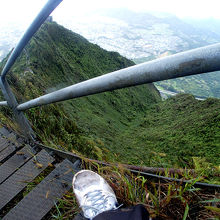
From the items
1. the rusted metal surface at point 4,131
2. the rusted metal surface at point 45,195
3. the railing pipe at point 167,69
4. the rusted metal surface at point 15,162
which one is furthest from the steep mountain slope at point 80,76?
the railing pipe at point 167,69

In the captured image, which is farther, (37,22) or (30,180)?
(30,180)

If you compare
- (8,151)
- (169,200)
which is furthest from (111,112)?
(169,200)

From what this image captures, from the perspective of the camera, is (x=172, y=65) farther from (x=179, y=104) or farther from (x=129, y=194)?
(x=179, y=104)

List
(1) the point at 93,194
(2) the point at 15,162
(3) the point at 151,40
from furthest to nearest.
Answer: (3) the point at 151,40, (2) the point at 15,162, (1) the point at 93,194

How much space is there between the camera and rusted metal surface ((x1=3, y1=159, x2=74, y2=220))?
4.53ft

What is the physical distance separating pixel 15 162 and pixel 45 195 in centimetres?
68

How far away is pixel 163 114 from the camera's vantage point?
2284 cm

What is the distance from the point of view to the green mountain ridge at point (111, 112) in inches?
284

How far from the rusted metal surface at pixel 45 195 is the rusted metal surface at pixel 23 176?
164 mm

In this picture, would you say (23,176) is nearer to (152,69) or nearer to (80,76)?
(152,69)

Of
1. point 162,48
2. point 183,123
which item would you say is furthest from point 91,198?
point 162,48

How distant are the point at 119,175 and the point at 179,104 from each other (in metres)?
24.9

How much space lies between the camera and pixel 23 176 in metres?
1.72

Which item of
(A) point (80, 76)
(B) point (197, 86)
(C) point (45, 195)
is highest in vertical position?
(C) point (45, 195)
